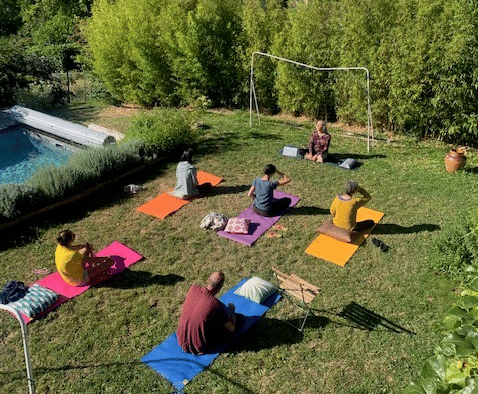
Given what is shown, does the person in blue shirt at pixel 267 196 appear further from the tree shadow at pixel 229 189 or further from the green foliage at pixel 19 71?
the green foliage at pixel 19 71

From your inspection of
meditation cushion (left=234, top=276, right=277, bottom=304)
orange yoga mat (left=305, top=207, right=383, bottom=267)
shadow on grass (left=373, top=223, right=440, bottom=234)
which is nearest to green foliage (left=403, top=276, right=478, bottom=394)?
meditation cushion (left=234, top=276, right=277, bottom=304)

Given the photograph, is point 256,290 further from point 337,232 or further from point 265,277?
point 337,232

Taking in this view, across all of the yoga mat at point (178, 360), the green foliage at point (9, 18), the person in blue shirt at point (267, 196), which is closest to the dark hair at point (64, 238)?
the yoga mat at point (178, 360)

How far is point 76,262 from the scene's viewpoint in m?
7.08

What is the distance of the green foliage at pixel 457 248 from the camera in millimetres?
6914

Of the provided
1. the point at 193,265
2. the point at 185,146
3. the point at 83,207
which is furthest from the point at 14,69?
the point at 193,265

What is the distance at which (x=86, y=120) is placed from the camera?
1575 centimetres

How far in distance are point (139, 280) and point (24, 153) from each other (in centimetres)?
867

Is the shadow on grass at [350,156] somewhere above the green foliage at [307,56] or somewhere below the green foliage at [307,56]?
below

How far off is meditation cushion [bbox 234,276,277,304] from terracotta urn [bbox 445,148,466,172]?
19.0 ft

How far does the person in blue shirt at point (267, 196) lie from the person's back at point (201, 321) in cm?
330

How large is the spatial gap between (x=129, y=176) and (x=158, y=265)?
370 cm

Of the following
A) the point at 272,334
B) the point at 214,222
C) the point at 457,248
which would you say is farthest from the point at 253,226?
the point at 457,248

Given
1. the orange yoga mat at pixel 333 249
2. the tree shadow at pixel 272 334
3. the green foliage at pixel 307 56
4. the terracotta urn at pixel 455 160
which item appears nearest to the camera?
A: the tree shadow at pixel 272 334
